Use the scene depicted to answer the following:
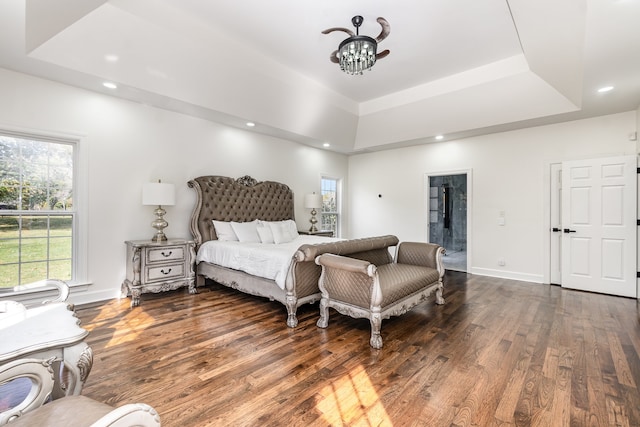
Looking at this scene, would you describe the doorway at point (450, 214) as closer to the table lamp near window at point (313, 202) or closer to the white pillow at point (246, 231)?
the table lamp near window at point (313, 202)

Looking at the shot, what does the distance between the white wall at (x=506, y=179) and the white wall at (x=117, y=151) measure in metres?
3.68

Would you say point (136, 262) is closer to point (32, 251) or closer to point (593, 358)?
point (32, 251)

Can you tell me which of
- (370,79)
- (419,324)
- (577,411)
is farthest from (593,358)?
(370,79)

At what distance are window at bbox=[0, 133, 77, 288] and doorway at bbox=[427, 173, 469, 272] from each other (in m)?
6.78

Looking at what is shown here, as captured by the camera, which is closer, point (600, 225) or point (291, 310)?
point (291, 310)

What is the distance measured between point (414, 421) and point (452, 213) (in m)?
6.77

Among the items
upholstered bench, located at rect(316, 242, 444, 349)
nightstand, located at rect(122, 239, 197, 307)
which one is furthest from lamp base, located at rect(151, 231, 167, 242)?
upholstered bench, located at rect(316, 242, 444, 349)

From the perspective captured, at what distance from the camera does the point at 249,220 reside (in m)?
5.28

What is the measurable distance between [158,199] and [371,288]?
305cm

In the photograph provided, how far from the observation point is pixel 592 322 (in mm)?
3244

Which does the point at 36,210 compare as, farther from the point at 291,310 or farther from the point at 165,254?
the point at 291,310

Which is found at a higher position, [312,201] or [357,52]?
[357,52]

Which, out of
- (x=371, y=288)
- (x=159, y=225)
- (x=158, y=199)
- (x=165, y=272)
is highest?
(x=158, y=199)

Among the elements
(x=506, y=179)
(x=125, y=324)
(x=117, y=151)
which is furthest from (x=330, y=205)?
(x=125, y=324)
